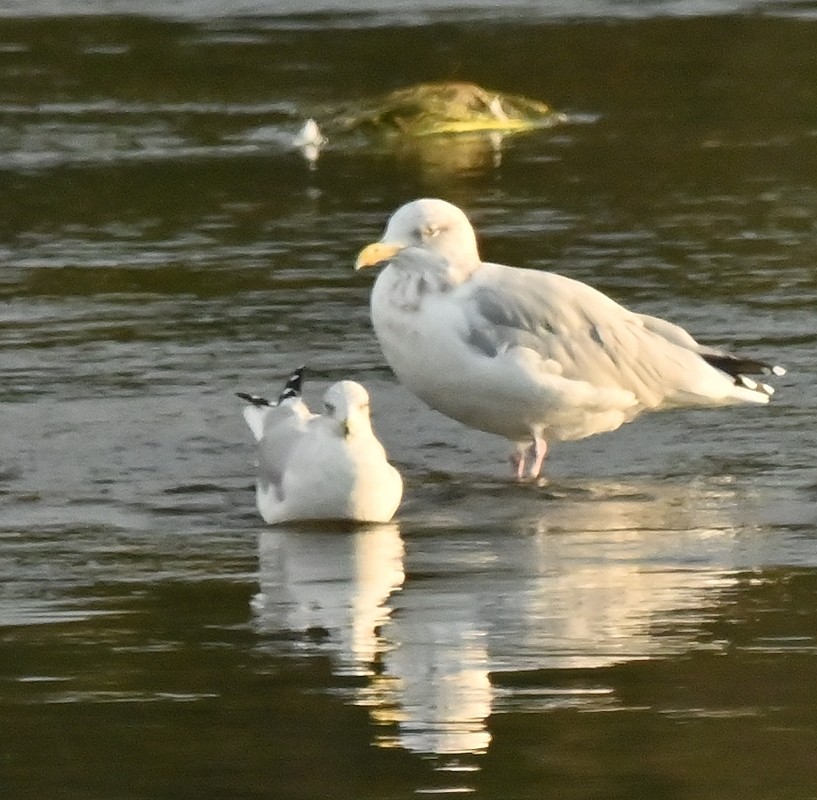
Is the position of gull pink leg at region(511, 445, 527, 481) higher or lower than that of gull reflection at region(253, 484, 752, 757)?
higher

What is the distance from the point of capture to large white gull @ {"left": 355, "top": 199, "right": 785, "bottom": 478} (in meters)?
9.34

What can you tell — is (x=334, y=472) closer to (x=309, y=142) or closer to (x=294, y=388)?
(x=294, y=388)

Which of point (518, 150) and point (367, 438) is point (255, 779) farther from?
point (518, 150)

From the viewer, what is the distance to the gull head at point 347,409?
8648mm

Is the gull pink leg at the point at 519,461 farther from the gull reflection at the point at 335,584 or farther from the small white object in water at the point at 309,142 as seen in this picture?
the small white object in water at the point at 309,142

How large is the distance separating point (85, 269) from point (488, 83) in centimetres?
716

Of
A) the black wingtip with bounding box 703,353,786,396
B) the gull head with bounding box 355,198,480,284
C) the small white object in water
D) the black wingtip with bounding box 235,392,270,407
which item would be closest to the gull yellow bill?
the gull head with bounding box 355,198,480,284

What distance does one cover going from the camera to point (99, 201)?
14766mm

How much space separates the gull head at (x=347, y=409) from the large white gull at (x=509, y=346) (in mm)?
669

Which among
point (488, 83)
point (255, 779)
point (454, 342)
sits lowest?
point (255, 779)

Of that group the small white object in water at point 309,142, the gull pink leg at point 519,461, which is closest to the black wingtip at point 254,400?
the gull pink leg at point 519,461

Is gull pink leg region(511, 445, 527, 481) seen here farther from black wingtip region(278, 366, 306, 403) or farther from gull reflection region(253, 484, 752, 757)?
black wingtip region(278, 366, 306, 403)

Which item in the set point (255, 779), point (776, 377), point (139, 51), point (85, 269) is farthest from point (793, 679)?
point (139, 51)

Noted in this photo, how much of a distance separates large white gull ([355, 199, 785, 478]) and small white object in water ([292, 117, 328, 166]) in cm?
670
